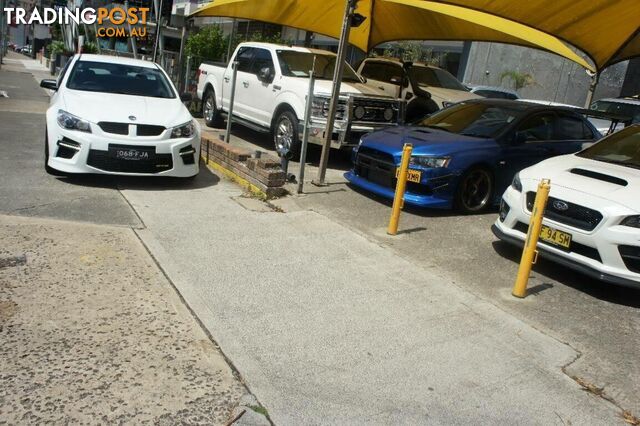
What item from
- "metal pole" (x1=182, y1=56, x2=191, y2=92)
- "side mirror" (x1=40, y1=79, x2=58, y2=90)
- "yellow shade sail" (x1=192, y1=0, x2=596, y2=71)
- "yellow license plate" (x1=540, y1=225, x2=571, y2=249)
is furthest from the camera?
"metal pole" (x1=182, y1=56, x2=191, y2=92)

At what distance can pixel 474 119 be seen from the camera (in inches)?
327

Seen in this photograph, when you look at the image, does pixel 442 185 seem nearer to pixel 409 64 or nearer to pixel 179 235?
pixel 179 235

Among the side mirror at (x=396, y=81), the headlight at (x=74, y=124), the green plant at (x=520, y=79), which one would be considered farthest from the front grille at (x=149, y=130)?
the green plant at (x=520, y=79)

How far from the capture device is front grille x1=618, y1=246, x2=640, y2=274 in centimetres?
496

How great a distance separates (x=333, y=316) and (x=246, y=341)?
80cm

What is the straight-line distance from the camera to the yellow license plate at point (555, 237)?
17.6 ft

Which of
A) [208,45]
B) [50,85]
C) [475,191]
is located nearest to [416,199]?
Result: [475,191]

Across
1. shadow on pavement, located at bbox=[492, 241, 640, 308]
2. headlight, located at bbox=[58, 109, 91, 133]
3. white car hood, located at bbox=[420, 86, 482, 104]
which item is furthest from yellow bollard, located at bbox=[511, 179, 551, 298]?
white car hood, located at bbox=[420, 86, 482, 104]

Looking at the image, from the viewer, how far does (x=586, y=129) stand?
29.5 feet

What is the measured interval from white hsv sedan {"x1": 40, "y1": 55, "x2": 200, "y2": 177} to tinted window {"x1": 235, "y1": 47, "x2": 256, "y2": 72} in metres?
3.59

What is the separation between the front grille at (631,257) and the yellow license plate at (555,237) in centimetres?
46

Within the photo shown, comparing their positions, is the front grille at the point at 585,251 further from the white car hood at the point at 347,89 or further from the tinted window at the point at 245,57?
the tinted window at the point at 245,57

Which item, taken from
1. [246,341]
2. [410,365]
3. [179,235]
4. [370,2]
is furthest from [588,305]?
[370,2]

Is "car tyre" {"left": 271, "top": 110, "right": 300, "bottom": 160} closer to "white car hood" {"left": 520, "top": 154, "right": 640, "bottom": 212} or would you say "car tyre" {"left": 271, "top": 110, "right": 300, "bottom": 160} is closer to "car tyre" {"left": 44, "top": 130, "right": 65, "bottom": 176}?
"car tyre" {"left": 44, "top": 130, "right": 65, "bottom": 176}
